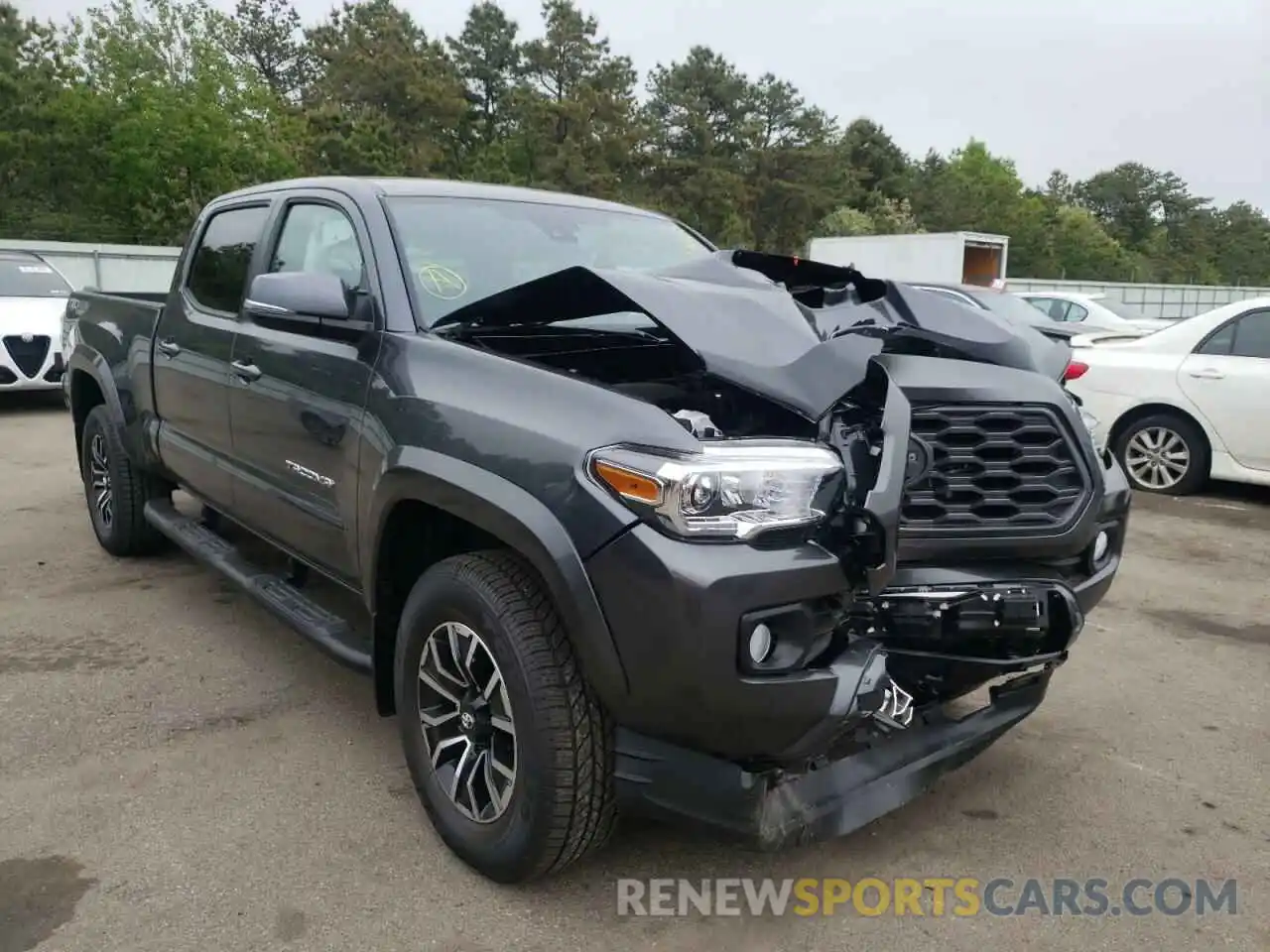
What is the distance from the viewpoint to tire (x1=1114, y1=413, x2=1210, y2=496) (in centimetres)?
771

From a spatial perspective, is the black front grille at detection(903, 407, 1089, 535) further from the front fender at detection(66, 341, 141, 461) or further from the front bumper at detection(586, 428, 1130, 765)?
the front fender at detection(66, 341, 141, 461)

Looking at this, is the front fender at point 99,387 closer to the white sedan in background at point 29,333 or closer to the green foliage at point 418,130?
the white sedan in background at point 29,333

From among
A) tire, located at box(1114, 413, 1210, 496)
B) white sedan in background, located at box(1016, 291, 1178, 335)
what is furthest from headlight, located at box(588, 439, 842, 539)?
white sedan in background, located at box(1016, 291, 1178, 335)

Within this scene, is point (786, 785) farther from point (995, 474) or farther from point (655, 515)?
point (995, 474)

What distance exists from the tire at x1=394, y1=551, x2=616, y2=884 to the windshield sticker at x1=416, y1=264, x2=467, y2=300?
0.91 m

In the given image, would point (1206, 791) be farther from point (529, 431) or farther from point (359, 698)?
point (359, 698)

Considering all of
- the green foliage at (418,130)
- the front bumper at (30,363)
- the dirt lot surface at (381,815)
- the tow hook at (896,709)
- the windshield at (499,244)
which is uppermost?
the green foliage at (418,130)

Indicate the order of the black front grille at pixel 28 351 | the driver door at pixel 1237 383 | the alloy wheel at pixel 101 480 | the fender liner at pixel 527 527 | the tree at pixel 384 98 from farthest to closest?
1. the tree at pixel 384 98
2. the black front grille at pixel 28 351
3. the driver door at pixel 1237 383
4. the alloy wheel at pixel 101 480
5. the fender liner at pixel 527 527

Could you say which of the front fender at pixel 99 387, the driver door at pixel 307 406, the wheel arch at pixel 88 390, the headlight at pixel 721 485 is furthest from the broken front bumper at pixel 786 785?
the wheel arch at pixel 88 390

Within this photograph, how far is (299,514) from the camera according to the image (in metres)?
3.50

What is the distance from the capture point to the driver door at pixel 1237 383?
7332 millimetres

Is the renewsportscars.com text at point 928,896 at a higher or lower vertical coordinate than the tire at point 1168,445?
lower

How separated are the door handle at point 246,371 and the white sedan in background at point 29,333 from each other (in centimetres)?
767

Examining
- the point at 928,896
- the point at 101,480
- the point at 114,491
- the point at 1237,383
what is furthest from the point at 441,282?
the point at 1237,383
